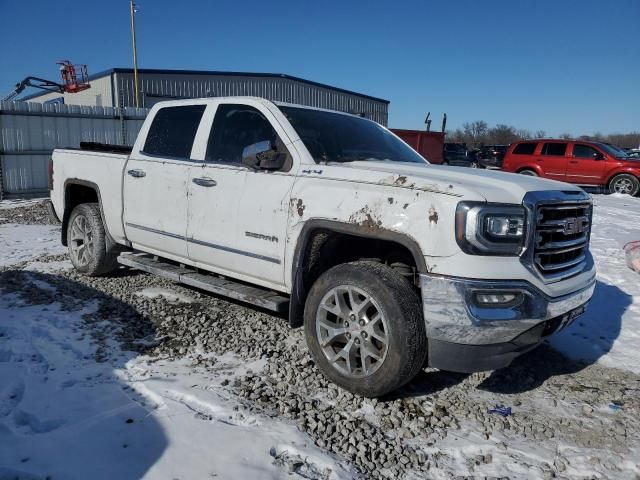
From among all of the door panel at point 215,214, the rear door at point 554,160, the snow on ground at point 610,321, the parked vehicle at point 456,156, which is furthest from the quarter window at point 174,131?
the parked vehicle at point 456,156

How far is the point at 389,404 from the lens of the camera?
127 inches

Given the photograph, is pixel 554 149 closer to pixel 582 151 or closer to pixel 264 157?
pixel 582 151

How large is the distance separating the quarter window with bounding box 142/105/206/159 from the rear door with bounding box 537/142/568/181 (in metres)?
14.8

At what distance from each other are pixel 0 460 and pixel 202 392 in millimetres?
1108

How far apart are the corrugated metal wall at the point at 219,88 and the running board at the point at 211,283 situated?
2021 centimetres

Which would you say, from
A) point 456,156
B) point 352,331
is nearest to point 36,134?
point 352,331

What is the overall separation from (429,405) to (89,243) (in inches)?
163

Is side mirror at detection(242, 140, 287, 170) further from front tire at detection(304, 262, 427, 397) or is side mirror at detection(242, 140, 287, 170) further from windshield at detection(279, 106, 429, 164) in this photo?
front tire at detection(304, 262, 427, 397)

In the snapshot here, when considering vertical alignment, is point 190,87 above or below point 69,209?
above

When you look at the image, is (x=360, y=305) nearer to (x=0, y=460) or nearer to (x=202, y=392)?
(x=202, y=392)

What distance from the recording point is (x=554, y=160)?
1683 cm

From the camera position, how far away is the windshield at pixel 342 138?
3857 millimetres

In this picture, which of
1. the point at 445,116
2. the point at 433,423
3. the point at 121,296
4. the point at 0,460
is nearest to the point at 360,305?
the point at 433,423

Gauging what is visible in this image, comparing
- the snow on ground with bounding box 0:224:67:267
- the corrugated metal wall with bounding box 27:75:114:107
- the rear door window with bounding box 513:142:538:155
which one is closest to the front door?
the snow on ground with bounding box 0:224:67:267
